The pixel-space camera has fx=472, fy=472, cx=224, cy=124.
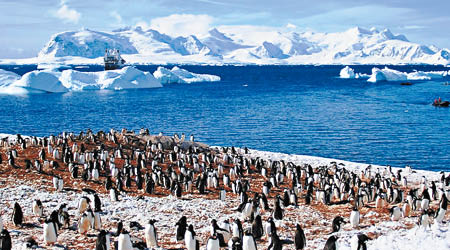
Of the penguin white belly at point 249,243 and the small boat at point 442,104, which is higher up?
the small boat at point 442,104

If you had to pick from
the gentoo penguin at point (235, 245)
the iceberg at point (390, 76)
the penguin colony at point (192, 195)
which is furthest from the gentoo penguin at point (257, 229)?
the iceberg at point (390, 76)

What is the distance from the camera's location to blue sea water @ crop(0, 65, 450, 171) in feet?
113

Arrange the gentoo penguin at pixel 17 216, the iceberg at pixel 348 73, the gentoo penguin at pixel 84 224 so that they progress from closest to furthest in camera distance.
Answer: the gentoo penguin at pixel 84 224 → the gentoo penguin at pixel 17 216 → the iceberg at pixel 348 73

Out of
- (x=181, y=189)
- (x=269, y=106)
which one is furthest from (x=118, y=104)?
(x=181, y=189)

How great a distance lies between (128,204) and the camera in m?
15.3

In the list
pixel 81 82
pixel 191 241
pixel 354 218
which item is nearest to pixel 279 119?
pixel 354 218

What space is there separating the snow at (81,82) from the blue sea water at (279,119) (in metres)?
1.64

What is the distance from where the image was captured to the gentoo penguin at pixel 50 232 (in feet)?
36.8

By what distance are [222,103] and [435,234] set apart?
53.1m

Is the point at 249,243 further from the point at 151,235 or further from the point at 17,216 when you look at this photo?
the point at 17,216

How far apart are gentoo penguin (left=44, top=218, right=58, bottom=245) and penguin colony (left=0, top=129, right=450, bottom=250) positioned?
0.9 inches

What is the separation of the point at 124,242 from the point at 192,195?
22.8 feet

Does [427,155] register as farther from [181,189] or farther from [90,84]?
[90,84]

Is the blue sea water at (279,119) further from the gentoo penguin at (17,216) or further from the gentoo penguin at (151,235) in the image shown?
the gentoo penguin at (17,216)
